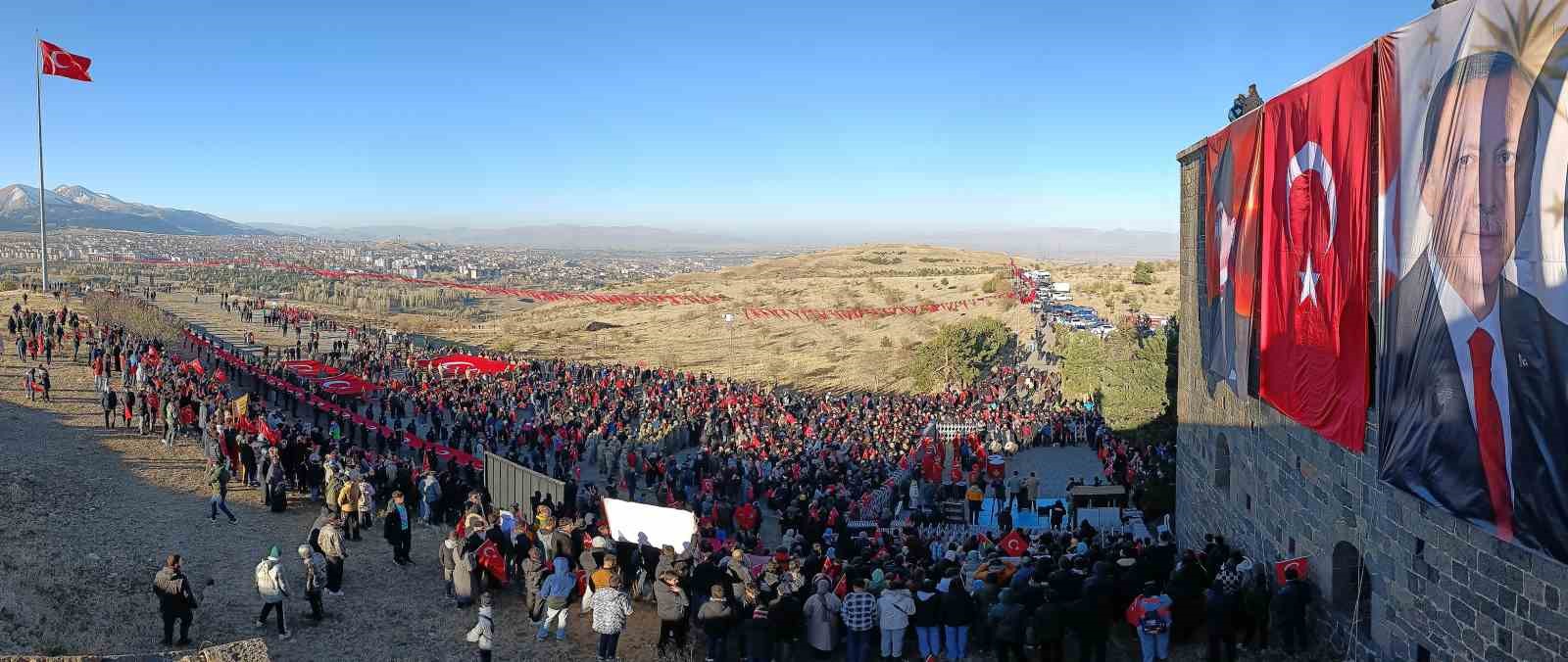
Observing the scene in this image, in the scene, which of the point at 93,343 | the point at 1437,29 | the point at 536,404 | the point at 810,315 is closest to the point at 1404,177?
the point at 1437,29

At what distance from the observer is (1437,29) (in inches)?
314

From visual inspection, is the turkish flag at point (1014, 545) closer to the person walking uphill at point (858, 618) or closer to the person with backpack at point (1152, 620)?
the person with backpack at point (1152, 620)

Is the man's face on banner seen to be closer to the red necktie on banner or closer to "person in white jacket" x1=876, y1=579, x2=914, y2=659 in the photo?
the red necktie on banner

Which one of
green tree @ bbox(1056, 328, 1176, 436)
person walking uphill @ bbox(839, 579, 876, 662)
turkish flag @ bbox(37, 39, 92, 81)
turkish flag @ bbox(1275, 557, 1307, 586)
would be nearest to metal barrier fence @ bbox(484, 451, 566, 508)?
person walking uphill @ bbox(839, 579, 876, 662)

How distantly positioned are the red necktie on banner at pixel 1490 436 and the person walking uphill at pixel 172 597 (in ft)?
37.9

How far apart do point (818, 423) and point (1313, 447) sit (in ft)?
59.4

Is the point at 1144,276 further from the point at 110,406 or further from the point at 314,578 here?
the point at 314,578

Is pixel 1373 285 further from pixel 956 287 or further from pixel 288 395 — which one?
pixel 956 287

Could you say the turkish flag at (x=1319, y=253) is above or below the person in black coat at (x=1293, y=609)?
above

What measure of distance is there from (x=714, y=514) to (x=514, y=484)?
3382 mm

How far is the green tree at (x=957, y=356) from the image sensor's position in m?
41.2

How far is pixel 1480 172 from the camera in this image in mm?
7262

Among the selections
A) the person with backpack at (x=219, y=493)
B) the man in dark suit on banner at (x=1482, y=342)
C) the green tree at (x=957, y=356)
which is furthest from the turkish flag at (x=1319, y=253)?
the green tree at (x=957, y=356)

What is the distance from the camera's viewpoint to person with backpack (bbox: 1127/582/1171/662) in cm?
995
